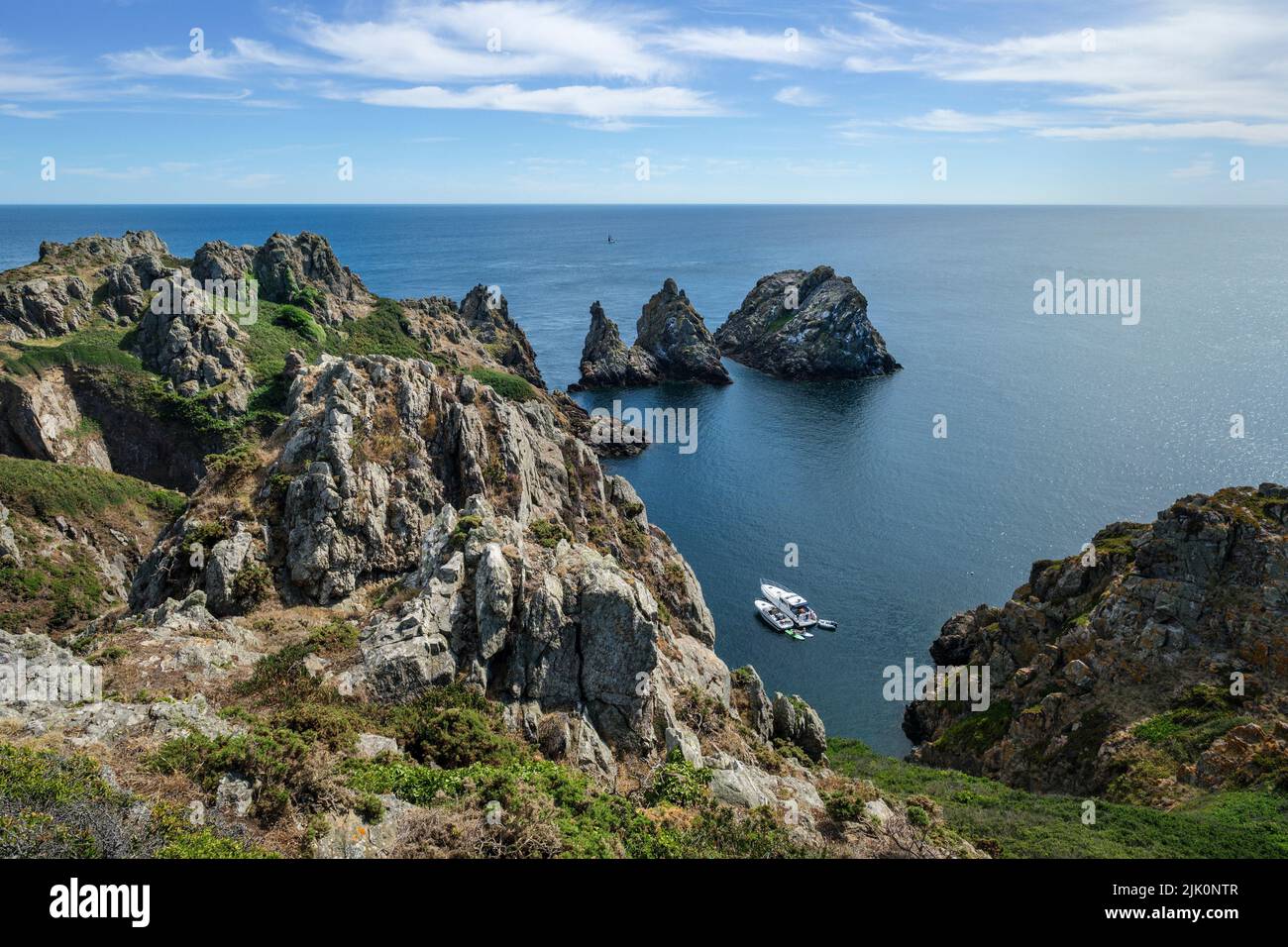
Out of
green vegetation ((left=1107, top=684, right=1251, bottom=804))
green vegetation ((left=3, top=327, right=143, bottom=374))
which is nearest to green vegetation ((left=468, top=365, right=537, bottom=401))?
green vegetation ((left=3, top=327, right=143, bottom=374))

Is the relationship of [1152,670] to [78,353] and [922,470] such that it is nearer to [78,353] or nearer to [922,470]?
[922,470]

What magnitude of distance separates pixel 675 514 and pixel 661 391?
61.4m

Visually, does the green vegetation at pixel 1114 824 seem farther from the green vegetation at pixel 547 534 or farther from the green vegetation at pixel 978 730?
the green vegetation at pixel 547 534

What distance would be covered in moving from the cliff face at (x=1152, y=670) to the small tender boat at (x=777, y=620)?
15.9 m

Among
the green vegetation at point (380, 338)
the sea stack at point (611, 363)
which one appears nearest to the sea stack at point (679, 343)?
the sea stack at point (611, 363)

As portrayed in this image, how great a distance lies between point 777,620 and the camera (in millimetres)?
70875

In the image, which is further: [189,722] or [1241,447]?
[1241,447]

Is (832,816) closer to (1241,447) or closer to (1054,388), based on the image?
(1241,447)

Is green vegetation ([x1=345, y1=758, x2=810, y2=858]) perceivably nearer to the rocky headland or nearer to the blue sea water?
the blue sea water

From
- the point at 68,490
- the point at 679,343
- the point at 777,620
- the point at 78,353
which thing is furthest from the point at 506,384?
the point at 777,620

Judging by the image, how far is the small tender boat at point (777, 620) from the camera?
69750mm

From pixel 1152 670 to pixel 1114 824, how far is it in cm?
1504
